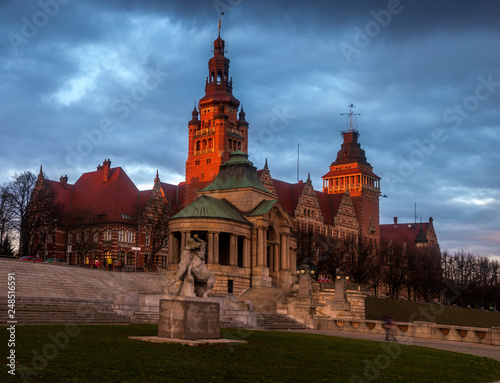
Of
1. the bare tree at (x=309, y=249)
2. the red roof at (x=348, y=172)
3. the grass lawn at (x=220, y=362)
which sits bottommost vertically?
the grass lawn at (x=220, y=362)

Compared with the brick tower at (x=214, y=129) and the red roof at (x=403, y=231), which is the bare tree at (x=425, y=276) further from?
the red roof at (x=403, y=231)

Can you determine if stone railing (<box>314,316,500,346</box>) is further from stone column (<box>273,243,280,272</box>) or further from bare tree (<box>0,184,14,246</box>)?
bare tree (<box>0,184,14,246</box>)

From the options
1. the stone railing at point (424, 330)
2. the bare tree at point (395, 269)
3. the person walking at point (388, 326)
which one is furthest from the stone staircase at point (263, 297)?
the bare tree at point (395, 269)

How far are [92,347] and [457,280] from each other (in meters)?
98.7

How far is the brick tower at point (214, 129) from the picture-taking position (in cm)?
11750

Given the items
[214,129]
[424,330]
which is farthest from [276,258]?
[214,129]

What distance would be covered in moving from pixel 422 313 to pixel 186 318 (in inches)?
2263

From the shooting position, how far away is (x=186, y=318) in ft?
68.1

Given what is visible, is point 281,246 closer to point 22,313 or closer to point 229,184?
point 229,184

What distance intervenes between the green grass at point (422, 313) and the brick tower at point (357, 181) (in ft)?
156

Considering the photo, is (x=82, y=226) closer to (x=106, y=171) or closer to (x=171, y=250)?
(x=106, y=171)

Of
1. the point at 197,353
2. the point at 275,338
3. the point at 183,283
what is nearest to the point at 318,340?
the point at 275,338

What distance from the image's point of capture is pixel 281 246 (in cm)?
6275

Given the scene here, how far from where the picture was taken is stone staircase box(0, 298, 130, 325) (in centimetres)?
2827
